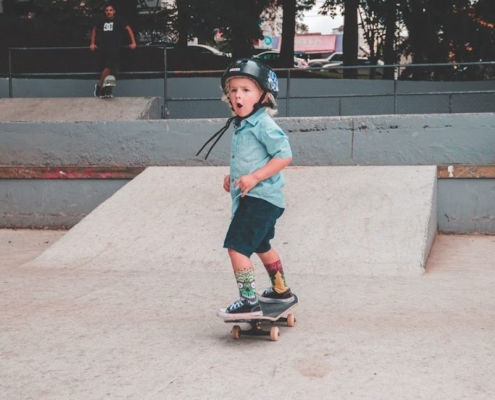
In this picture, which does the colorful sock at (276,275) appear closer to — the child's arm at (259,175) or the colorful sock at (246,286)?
the colorful sock at (246,286)

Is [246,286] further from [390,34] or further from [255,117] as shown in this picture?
[390,34]

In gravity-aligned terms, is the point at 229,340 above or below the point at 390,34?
below

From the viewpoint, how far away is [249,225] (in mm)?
4742

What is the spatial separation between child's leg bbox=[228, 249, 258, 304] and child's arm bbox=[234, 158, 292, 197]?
1.20 feet

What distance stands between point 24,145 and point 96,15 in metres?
8.27

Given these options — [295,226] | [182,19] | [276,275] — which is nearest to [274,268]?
[276,275]

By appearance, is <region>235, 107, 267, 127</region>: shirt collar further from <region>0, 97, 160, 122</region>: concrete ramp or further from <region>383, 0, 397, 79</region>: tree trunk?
<region>383, 0, 397, 79</region>: tree trunk

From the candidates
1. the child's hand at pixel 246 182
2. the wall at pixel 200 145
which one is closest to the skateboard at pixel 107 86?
the wall at pixel 200 145

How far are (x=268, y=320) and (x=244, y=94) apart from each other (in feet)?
4.48

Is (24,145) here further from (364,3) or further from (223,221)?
(364,3)

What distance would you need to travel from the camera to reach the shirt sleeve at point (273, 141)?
4.79m

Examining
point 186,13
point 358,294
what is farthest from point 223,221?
point 186,13

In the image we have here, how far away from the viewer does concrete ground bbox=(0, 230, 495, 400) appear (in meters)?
4.01

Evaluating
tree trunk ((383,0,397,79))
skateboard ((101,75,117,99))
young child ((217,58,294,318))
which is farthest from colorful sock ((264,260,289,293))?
tree trunk ((383,0,397,79))
